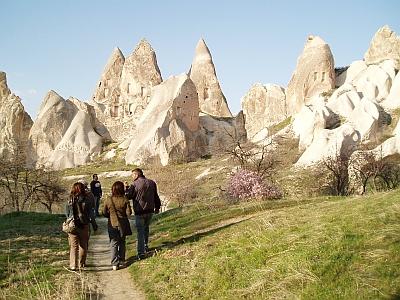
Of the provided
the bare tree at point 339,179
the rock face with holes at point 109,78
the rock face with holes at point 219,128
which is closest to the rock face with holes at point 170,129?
the rock face with holes at point 219,128

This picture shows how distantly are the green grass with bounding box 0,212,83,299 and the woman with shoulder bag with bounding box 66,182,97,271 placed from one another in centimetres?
38

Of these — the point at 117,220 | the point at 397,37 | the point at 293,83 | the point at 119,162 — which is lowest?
the point at 117,220

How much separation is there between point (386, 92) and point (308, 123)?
960 cm

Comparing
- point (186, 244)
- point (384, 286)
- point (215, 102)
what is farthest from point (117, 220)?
point (215, 102)

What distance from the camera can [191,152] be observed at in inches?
2179

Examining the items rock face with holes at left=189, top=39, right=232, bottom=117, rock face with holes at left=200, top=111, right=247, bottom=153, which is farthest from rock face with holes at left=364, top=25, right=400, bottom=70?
rock face with holes at left=189, top=39, right=232, bottom=117

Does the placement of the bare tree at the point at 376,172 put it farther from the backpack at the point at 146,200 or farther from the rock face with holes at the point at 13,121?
the rock face with holes at the point at 13,121

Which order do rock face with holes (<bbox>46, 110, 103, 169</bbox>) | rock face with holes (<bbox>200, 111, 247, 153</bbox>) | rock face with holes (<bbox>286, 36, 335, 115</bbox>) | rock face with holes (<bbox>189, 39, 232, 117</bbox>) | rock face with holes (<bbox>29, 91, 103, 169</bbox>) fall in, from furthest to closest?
rock face with holes (<bbox>189, 39, 232, 117</bbox>) → rock face with holes (<bbox>200, 111, 247, 153</bbox>) → rock face with holes (<bbox>29, 91, 103, 169</bbox>) → rock face with holes (<bbox>46, 110, 103, 169</bbox>) → rock face with holes (<bbox>286, 36, 335, 115</bbox>)

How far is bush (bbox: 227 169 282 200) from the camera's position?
60.2 ft

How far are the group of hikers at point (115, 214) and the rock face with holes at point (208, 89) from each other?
63.8 metres

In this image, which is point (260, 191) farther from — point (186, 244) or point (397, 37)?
point (397, 37)

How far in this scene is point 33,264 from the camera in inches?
371

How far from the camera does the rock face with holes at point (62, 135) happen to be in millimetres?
58281

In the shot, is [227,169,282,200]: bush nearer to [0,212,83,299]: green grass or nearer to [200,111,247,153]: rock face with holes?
[0,212,83,299]: green grass
